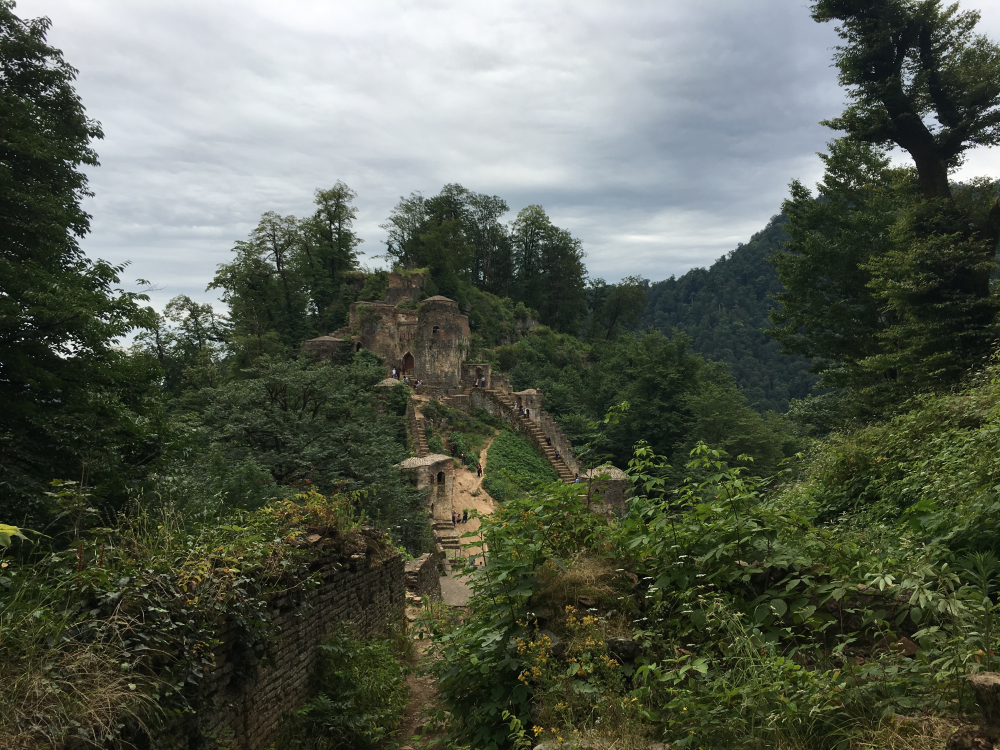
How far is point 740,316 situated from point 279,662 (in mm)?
102451

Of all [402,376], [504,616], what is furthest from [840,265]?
[402,376]

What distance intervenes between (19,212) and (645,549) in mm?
10082

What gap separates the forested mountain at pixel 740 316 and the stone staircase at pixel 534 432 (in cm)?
4534

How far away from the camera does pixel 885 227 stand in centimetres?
1508

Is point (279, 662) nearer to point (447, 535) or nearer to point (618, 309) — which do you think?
point (447, 535)

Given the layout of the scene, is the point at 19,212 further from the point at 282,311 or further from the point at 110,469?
the point at 282,311

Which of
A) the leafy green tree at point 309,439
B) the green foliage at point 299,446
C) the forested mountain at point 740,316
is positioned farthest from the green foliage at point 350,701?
the forested mountain at point 740,316

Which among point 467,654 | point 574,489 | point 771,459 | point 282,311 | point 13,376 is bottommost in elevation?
point 771,459

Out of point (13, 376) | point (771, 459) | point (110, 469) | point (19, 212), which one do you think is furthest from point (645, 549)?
point (771, 459)

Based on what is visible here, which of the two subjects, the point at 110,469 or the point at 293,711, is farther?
the point at 110,469

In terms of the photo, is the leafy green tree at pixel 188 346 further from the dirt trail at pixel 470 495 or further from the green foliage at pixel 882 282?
the green foliage at pixel 882 282

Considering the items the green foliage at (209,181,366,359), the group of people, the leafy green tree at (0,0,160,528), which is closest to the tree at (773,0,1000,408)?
the leafy green tree at (0,0,160,528)

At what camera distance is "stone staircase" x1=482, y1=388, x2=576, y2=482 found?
24.9 meters

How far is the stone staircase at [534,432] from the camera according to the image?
24.9m
